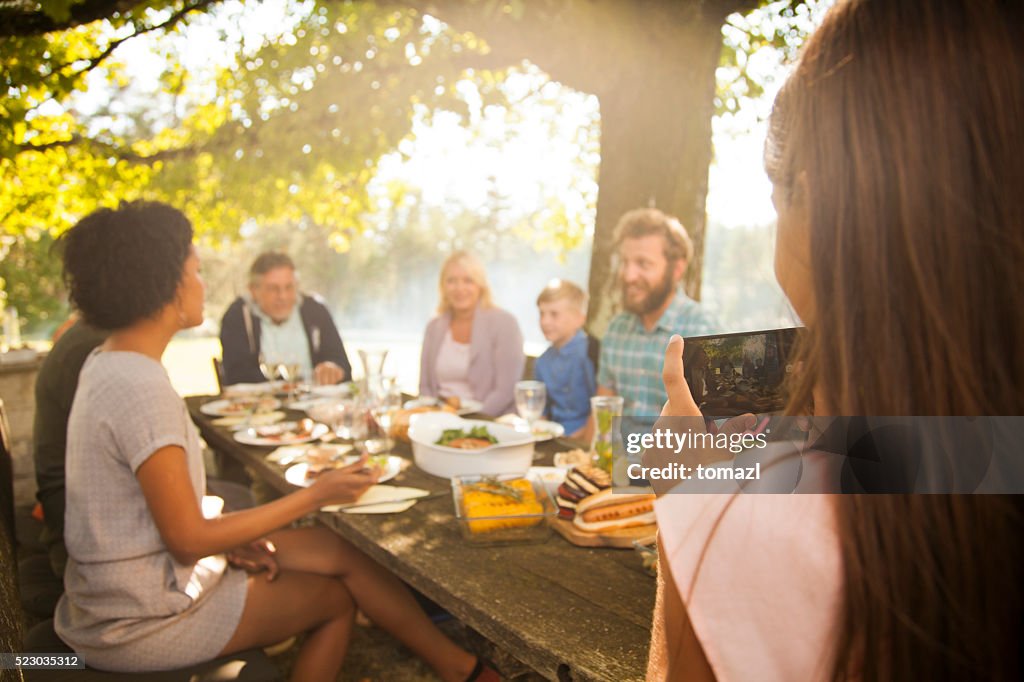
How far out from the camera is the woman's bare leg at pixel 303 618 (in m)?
1.97

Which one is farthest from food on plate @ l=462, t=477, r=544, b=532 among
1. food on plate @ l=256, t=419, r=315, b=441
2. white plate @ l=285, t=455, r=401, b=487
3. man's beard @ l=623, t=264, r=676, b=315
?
man's beard @ l=623, t=264, r=676, b=315

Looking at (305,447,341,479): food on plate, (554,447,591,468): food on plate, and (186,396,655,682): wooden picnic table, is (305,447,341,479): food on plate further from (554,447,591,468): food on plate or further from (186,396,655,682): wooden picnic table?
(554,447,591,468): food on plate

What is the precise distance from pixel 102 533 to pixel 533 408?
59.3 inches

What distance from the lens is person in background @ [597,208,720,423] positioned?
3.54m

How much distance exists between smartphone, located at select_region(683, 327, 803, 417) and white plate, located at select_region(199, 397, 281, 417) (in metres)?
3.33

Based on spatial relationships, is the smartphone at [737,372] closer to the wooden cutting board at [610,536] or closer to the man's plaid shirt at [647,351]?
the wooden cutting board at [610,536]

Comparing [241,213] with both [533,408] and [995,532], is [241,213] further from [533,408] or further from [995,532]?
[995,532]

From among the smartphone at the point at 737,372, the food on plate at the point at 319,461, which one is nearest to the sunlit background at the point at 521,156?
the smartphone at the point at 737,372

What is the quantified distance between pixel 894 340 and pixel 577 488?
136cm

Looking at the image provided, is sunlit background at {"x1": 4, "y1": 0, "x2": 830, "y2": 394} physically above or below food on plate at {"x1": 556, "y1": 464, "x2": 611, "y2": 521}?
above

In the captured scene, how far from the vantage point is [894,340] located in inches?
27.6

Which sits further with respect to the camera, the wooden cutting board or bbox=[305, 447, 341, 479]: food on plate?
bbox=[305, 447, 341, 479]: food on plate

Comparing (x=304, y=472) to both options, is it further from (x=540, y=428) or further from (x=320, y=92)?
(x=320, y=92)

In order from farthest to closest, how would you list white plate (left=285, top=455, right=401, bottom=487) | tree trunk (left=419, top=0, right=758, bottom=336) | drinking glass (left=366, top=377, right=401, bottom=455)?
tree trunk (left=419, top=0, right=758, bottom=336), drinking glass (left=366, top=377, right=401, bottom=455), white plate (left=285, top=455, right=401, bottom=487)
